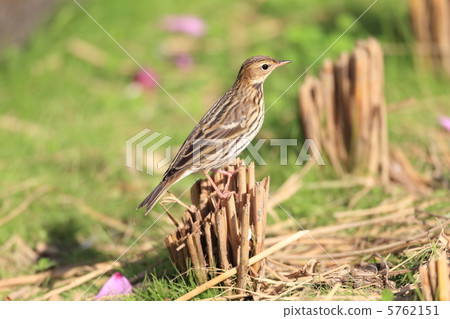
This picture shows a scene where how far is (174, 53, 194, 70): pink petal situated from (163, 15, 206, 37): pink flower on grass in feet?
1.47

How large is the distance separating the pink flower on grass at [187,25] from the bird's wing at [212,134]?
560 cm

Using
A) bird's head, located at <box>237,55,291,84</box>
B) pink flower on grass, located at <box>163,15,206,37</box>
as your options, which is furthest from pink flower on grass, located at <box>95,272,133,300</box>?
pink flower on grass, located at <box>163,15,206,37</box>

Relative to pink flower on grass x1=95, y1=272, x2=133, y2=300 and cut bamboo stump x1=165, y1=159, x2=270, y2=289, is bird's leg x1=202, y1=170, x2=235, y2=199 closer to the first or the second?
cut bamboo stump x1=165, y1=159, x2=270, y2=289

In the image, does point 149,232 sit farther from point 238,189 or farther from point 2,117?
point 2,117

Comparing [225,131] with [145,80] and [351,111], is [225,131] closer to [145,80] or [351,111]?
[351,111]

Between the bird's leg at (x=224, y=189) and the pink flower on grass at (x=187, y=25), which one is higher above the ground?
the pink flower on grass at (x=187, y=25)

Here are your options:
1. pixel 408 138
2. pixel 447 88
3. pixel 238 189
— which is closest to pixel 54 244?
pixel 238 189

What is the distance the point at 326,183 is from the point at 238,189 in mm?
2466

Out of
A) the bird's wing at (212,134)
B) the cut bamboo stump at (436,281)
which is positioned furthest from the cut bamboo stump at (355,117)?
the cut bamboo stump at (436,281)

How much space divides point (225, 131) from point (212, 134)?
0.12 meters

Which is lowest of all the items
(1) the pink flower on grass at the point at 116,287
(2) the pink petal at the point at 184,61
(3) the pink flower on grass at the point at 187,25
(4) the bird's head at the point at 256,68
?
(1) the pink flower on grass at the point at 116,287

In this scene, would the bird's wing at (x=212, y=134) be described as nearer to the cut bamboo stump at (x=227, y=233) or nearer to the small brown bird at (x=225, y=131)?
the small brown bird at (x=225, y=131)

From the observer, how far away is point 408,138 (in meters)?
Answer: 7.54

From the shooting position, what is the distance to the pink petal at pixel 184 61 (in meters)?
10.3
